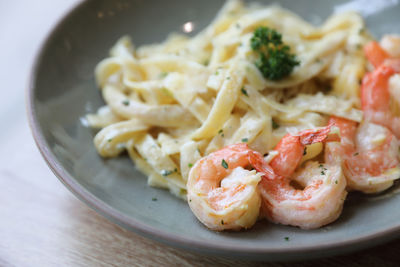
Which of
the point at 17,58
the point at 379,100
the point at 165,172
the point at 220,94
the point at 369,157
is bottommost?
the point at 369,157

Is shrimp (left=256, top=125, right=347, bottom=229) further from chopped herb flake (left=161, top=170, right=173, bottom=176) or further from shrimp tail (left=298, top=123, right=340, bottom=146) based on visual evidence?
chopped herb flake (left=161, top=170, right=173, bottom=176)

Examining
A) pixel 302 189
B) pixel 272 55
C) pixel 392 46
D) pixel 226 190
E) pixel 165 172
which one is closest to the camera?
pixel 226 190

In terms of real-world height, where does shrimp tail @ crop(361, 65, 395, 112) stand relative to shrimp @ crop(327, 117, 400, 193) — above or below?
above

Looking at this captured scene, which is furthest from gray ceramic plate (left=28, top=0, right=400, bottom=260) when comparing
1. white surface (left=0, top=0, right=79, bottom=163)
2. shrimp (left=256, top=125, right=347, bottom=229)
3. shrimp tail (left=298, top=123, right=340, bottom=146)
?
shrimp tail (left=298, top=123, right=340, bottom=146)

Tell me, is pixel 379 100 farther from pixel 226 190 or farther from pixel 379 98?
pixel 226 190

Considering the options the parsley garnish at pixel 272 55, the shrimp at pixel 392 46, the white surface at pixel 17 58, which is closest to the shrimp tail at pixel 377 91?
the shrimp at pixel 392 46

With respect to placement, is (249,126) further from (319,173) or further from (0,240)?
(0,240)

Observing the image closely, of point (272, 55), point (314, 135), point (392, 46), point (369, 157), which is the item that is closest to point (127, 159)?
point (272, 55)
